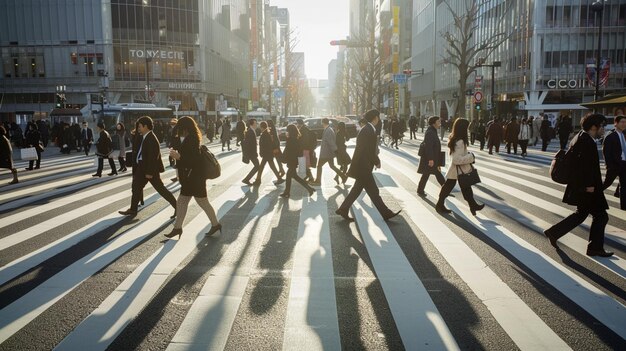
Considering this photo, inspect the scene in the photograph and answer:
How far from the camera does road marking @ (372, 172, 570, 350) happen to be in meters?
3.84

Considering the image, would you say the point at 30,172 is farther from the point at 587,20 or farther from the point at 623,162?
the point at 587,20

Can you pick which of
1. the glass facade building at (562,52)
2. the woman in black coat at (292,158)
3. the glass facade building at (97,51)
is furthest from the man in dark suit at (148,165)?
the glass facade building at (97,51)

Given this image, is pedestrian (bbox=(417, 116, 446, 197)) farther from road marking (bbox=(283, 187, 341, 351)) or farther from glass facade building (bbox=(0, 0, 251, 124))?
glass facade building (bbox=(0, 0, 251, 124))

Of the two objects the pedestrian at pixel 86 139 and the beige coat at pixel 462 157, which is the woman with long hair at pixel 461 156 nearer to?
the beige coat at pixel 462 157

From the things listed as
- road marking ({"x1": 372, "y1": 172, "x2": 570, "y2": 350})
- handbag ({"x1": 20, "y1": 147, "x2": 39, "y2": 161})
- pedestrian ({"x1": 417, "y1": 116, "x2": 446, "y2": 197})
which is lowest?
road marking ({"x1": 372, "y1": 172, "x2": 570, "y2": 350})

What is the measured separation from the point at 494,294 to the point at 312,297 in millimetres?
1719

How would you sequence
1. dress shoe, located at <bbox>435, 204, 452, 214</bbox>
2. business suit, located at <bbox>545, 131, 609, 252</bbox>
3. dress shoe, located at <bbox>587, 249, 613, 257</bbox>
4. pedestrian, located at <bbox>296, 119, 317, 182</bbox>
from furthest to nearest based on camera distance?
pedestrian, located at <bbox>296, 119, 317, 182</bbox>, dress shoe, located at <bbox>435, 204, 452, 214</bbox>, dress shoe, located at <bbox>587, 249, 613, 257</bbox>, business suit, located at <bbox>545, 131, 609, 252</bbox>

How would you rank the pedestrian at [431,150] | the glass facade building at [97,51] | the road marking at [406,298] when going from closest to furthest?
1. the road marking at [406,298]
2. the pedestrian at [431,150]
3. the glass facade building at [97,51]

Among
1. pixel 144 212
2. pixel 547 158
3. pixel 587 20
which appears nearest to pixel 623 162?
pixel 144 212

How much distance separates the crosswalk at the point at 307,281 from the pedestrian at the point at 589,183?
32cm

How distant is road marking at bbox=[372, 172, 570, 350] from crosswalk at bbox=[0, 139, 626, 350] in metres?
0.02

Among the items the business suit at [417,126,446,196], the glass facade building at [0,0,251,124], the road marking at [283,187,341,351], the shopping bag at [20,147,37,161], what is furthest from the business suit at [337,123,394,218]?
the glass facade building at [0,0,251,124]

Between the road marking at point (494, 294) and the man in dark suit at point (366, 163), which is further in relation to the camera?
the man in dark suit at point (366, 163)

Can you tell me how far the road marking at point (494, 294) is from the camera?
3840mm
